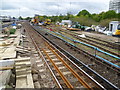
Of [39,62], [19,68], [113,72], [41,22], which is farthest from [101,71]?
[41,22]

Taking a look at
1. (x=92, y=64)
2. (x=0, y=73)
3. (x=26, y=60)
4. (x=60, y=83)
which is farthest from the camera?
(x=92, y=64)

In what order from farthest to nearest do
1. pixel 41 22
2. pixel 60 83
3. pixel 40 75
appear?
pixel 41 22 < pixel 40 75 < pixel 60 83

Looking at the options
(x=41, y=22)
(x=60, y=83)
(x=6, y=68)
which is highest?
(x=41, y=22)

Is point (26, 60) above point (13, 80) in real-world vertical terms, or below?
above

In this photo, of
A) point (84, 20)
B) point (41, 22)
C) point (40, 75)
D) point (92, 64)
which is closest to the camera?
point (40, 75)

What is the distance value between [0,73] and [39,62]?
251 cm

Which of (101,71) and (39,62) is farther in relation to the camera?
(39,62)

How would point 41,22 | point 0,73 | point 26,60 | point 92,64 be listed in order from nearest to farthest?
point 0,73 < point 26,60 < point 92,64 < point 41,22

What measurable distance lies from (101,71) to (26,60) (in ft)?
13.4

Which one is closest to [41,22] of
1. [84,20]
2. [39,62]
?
[84,20]

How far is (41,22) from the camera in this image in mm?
43906

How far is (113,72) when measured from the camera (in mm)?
6289

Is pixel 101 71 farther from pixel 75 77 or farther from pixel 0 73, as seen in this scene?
pixel 0 73

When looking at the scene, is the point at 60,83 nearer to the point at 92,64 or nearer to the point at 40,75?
the point at 40,75
